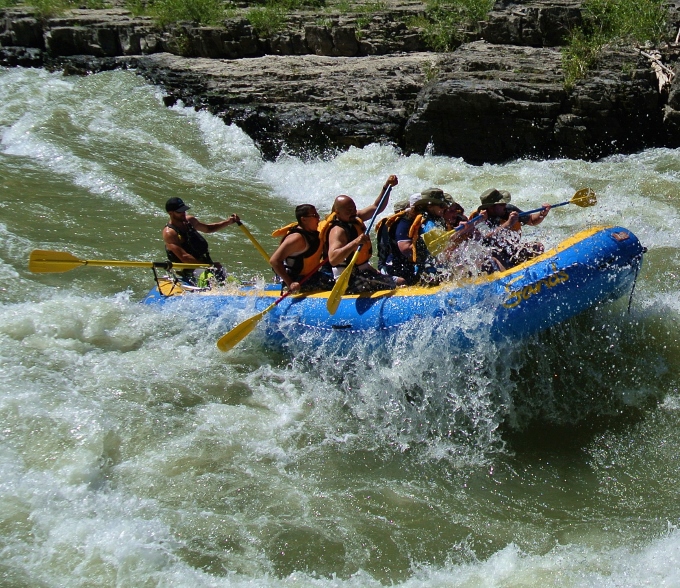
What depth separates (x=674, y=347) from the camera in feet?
17.1

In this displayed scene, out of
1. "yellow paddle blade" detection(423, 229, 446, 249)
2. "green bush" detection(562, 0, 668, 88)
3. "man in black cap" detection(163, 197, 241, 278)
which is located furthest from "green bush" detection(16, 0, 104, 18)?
"yellow paddle blade" detection(423, 229, 446, 249)

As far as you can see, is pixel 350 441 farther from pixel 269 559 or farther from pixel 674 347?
pixel 674 347

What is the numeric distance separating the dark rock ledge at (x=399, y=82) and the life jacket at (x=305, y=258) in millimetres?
5307

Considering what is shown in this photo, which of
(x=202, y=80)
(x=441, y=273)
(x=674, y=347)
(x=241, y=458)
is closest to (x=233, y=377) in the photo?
(x=241, y=458)

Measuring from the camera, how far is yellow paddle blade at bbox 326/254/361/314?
4836 millimetres

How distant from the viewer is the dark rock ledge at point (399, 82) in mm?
9875

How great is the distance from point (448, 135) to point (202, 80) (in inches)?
187

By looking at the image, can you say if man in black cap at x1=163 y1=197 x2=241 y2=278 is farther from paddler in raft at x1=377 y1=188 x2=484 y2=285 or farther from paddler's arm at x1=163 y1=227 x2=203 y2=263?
paddler in raft at x1=377 y1=188 x2=484 y2=285

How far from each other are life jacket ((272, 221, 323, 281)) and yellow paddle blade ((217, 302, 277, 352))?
336 mm

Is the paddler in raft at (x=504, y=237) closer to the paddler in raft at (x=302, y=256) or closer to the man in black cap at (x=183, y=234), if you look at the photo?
the paddler in raft at (x=302, y=256)

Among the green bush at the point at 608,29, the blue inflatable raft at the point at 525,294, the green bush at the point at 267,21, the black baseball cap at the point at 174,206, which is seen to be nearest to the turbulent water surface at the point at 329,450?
the blue inflatable raft at the point at 525,294

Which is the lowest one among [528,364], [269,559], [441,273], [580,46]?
[269,559]

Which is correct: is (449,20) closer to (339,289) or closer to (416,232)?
(416,232)

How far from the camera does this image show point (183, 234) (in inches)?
253
